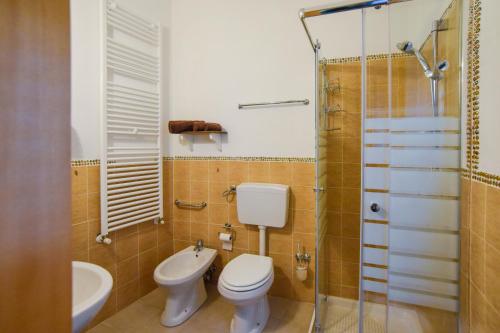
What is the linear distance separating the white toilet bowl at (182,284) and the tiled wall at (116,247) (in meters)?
0.35

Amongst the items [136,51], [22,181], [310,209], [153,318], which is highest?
[136,51]

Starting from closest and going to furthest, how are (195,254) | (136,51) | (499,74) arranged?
(499,74) → (136,51) → (195,254)

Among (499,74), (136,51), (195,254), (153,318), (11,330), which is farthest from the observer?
(195,254)

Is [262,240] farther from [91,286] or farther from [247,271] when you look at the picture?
[91,286]

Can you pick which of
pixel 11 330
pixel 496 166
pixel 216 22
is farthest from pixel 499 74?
pixel 216 22

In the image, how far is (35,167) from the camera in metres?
0.40

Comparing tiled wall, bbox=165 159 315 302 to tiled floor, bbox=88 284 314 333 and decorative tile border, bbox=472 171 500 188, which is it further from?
decorative tile border, bbox=472 171 500 188

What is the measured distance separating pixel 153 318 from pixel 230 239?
865 millimetres

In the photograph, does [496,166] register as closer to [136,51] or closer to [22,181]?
[22,181]

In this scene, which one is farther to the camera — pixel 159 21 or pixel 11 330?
pixel 159 21

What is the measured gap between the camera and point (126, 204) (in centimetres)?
205

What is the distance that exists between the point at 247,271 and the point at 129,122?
1522mm

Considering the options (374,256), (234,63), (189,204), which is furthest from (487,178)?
(189,204)

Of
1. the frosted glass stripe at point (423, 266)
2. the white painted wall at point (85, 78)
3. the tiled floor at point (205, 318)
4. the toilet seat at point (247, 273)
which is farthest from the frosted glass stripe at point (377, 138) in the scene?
the white painted wall at point (85, 78)
